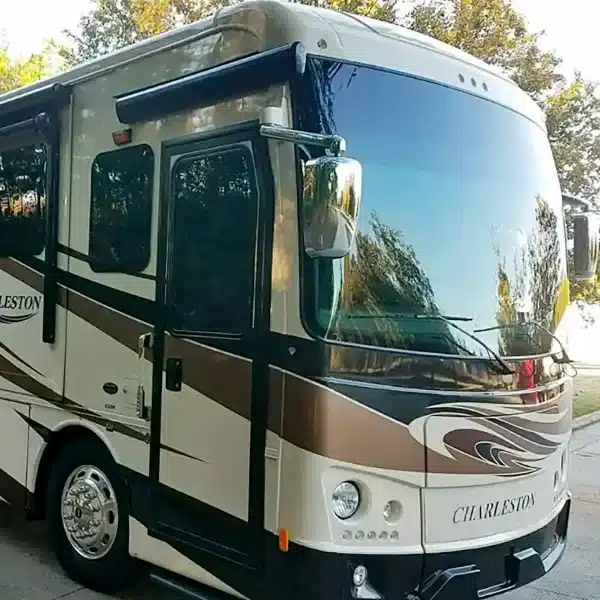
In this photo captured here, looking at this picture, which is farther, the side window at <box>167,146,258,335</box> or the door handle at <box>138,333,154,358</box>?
the door handle at <box>138,333,154,358</box>

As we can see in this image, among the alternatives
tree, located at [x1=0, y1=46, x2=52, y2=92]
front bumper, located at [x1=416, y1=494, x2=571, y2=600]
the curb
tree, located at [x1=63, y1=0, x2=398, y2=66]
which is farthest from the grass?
tree, located at [x1=0, y1=46, x2=52, y2=92]

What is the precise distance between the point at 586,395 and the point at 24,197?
1176 centimetres

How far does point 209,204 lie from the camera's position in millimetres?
3773

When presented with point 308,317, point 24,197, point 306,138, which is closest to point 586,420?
point 24,197

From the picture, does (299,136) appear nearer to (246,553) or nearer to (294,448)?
(294,448)

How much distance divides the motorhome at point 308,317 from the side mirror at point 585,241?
1.14ft

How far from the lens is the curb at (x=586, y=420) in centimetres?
1120

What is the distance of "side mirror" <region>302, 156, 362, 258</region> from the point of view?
3.01 m

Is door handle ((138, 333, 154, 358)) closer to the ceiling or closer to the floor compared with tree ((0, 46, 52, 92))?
closer to the floor

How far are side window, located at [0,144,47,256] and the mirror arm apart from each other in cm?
214

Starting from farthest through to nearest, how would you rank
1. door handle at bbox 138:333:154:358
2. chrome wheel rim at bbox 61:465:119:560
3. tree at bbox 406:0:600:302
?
tree at bbox 406:0:600:302, chrome wheel rim at bbox 61:465:119:560, door handle at bbox 138:333:154:358

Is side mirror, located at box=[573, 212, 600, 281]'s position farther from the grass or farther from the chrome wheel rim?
the grass

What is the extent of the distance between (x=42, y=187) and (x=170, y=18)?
10.1 m

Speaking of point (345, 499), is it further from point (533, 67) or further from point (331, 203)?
point (533, 67)
